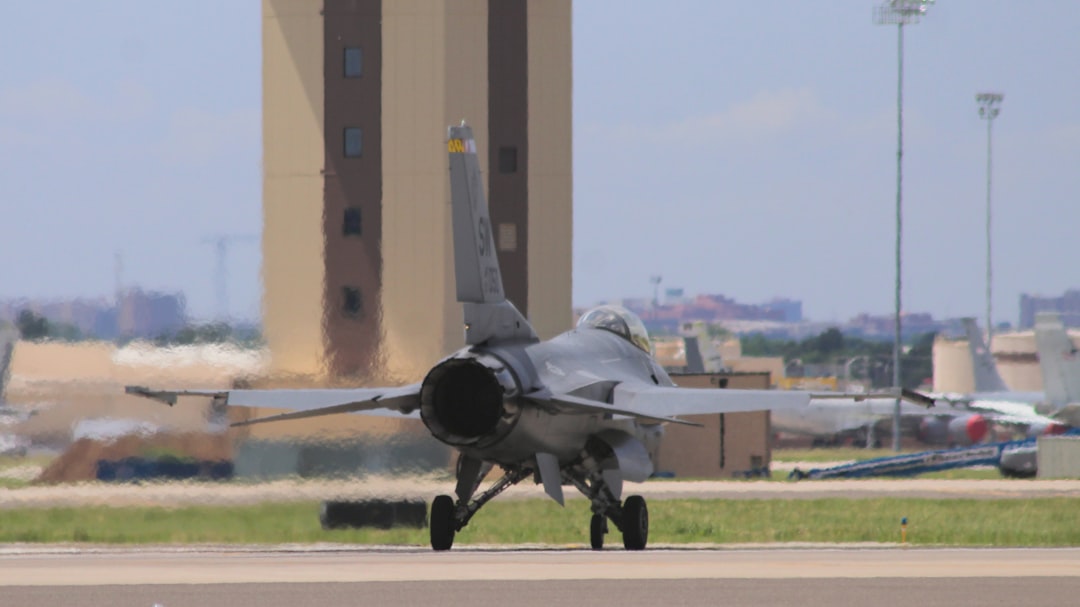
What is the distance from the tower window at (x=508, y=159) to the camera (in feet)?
199

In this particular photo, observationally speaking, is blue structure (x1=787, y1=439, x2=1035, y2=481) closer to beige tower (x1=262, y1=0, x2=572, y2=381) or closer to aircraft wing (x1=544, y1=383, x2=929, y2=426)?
beige tower (x1=262, y1=0, x2=572, y2=381)

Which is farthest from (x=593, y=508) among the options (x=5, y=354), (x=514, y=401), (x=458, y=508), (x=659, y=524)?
(x=5, y=354)

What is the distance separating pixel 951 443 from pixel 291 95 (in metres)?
58.4

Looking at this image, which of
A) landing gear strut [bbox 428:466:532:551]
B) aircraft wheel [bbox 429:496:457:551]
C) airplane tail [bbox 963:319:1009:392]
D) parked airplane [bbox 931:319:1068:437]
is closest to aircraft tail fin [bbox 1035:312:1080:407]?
parked airplane [bbox 931:319:1068:437]

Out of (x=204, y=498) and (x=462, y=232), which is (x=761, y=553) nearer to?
(x=462, y=232)

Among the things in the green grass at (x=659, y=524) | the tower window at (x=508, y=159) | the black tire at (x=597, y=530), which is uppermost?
the tower window at (x=508, y=159)

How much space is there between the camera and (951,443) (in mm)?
104938

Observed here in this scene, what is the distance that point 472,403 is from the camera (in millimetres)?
29344

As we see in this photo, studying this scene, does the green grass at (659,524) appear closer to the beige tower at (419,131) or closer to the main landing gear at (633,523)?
the main landing gear at (633,523)

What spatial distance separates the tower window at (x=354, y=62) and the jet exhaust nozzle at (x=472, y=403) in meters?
29.6

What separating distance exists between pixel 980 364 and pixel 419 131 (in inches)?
2357

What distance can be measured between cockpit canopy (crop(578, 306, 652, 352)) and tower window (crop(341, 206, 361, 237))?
19205 mm

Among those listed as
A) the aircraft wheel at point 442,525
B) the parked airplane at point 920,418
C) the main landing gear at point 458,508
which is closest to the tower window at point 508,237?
the main landing gear at point 458,508

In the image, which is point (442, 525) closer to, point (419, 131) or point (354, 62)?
point (419, 131)
